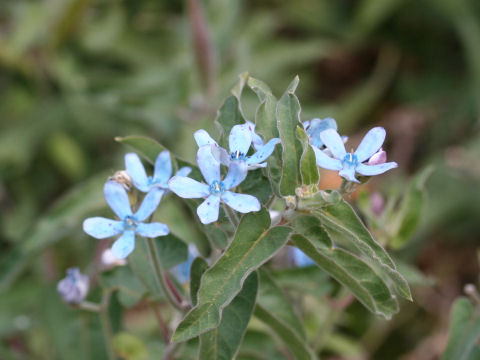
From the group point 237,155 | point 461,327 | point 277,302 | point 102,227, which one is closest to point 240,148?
point 237,155

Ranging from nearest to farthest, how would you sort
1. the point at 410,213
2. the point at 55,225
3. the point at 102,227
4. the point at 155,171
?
the point at 102,227, the point at 155,171, the point at 410,213, the point at 55,225

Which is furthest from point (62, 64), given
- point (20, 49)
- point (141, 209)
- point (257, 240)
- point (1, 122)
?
point (257, 240)

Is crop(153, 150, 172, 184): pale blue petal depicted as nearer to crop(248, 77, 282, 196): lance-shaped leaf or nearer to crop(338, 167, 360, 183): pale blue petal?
crop(248, 77, 282, 196): lance-shaped leaf

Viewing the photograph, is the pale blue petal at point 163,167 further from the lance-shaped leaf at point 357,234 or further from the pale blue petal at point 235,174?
the lance-shaped leaf at point 357,234

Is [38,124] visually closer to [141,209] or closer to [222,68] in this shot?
[222,68]

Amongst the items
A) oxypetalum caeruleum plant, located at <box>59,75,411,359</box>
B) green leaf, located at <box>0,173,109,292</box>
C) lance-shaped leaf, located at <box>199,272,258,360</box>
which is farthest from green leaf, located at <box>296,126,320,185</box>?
green leaf, located at <box>0,173,109,292</box>

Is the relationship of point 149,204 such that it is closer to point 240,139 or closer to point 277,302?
point 240,139
